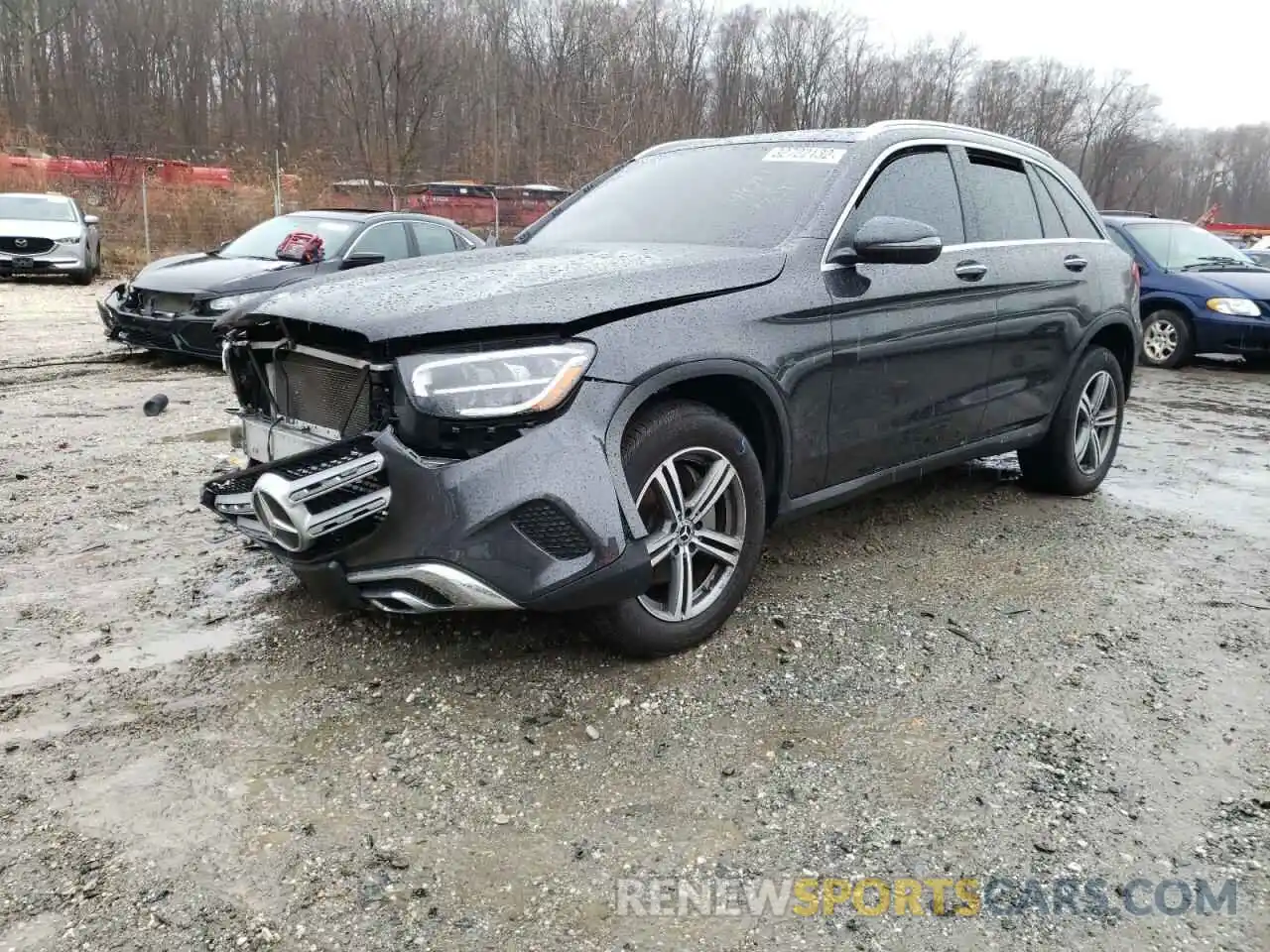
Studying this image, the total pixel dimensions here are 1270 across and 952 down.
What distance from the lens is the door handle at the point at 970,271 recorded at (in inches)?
157

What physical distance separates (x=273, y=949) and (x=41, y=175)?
99.4 ft

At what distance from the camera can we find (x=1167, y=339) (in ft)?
35.3

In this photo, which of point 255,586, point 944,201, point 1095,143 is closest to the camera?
point 255,586

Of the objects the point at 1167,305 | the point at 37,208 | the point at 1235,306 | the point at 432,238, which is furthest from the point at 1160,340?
the point at 37,208

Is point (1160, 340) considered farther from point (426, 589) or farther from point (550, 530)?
point (426, 589)

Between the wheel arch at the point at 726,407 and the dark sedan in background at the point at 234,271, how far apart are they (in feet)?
15.4

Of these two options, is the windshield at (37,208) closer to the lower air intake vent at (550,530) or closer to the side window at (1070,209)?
the side window at (1070,209)

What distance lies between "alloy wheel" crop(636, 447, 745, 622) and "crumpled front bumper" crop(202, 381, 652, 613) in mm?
284

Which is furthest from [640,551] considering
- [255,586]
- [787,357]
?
[255,586]

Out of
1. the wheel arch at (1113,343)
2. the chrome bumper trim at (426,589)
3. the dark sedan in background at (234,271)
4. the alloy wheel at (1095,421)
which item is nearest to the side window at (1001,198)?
the wheel arch at (1113,343)

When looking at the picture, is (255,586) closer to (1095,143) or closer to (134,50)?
(134,50)

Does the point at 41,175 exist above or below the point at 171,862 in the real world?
above

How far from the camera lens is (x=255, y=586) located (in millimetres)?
3682

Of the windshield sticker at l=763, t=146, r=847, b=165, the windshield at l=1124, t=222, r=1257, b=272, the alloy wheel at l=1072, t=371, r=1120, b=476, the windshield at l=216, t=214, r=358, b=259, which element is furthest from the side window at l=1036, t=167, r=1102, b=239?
the windshield at l=1124, t=222, r=1257, b=272
